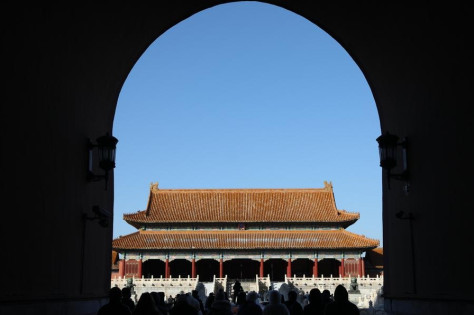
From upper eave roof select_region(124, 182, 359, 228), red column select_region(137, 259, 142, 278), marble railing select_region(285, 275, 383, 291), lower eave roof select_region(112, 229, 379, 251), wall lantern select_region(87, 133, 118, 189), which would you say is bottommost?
marble railing select_region(285, 275, 383, 291)

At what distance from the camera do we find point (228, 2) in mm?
9867

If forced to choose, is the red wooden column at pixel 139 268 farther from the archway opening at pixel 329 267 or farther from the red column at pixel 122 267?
the archway opening at pixel 329 267

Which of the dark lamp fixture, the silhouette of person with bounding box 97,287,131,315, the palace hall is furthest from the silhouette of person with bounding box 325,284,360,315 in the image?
the palace hall

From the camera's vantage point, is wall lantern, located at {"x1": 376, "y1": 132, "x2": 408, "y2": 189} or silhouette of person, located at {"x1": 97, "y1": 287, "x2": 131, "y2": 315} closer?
silhouette of person, located at {"x1": 97, "y1": 287, "x2": 131, "y2": 315}

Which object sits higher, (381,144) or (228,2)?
(228,2)

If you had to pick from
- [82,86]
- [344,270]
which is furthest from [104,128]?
[344,270]

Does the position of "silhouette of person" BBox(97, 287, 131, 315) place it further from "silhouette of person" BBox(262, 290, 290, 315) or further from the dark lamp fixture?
the dark lamp fixture

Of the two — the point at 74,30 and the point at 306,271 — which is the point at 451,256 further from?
the point at 306,271

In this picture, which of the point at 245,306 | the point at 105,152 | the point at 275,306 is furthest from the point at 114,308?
the point at 105,152

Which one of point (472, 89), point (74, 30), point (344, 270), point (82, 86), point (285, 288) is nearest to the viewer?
point (472, 89)

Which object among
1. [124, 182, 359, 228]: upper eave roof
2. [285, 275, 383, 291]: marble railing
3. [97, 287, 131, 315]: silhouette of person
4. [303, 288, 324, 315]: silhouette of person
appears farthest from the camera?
[124, 182, 359, 228]: upper eave roof

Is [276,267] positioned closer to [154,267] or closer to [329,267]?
[329,267]

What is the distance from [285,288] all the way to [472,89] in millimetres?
21157

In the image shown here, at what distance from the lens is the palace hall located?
1833 inches
